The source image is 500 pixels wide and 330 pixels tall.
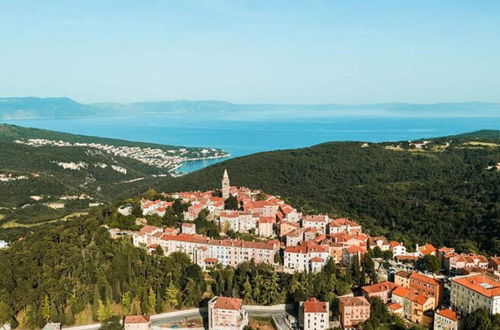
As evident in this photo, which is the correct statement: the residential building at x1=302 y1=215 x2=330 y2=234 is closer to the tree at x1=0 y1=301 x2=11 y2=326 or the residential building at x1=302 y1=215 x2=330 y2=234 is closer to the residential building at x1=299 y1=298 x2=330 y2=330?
the residential building at x1=299 y1=298 x2=330 y2=330

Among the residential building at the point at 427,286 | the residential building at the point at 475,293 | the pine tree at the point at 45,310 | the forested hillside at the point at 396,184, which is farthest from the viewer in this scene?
the forested hillside at the point at 396,184

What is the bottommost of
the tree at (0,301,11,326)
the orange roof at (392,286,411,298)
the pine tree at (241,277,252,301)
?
the tree at (0,301,11,326)

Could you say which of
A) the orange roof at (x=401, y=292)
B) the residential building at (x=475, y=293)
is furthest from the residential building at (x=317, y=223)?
the residential building at (x=475, y=293)

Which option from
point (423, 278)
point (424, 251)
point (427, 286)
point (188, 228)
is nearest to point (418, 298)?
point (427, 286)

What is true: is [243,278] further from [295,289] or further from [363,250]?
[363,250]

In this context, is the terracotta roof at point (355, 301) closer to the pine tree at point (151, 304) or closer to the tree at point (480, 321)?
the tree at point (480, 321)

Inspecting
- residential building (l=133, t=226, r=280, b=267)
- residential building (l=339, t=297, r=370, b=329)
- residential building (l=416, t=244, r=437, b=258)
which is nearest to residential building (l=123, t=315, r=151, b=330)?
residential building (l=133, t=226, r=280, b=267)

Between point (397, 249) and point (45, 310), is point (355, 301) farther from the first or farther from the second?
point (45, 310)
